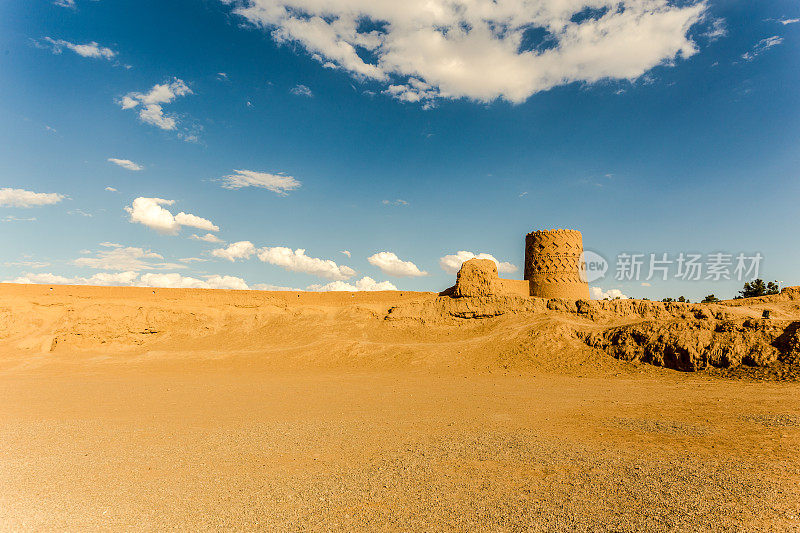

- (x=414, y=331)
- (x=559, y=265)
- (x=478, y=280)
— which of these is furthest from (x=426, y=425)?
(x=559, y=265)

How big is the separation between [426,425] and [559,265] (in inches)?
878

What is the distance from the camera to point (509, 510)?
484 cm

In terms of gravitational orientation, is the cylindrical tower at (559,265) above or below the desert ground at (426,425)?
above

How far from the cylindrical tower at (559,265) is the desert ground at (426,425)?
18.9ft

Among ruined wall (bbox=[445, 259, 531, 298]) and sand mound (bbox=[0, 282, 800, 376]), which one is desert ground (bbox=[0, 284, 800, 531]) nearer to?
sand mound (bbox=[0, 282, 800, 376])

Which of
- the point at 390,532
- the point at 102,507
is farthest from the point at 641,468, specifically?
the point at 102,507

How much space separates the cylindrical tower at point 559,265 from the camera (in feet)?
92.3

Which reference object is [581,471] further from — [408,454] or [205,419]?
[205,419]

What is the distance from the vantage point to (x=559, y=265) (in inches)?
1113

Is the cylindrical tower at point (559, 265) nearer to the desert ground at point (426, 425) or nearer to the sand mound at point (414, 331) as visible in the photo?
the sand mound at point (414, 331)

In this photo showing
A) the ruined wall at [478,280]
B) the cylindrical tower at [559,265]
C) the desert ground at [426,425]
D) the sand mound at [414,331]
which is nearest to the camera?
the desert ground at [426,425]

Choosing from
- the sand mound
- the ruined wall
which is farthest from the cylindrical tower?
the sand mound

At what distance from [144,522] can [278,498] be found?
152 cm

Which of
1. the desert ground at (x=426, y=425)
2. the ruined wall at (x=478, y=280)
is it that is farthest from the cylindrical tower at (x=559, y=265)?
the desert ground at (x=426, y=425)
